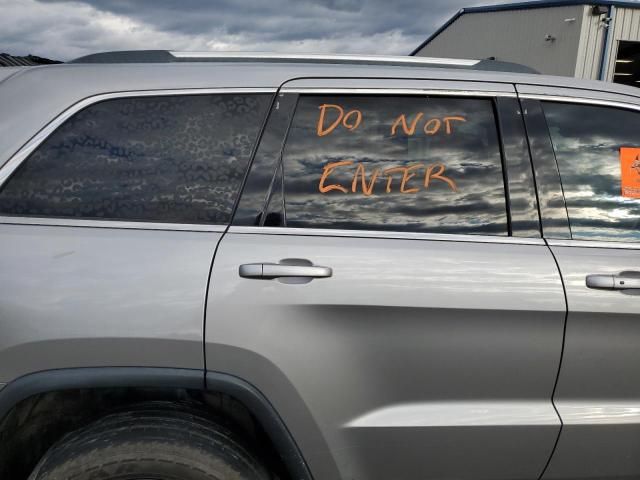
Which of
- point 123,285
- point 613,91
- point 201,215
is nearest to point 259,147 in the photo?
point 201,215

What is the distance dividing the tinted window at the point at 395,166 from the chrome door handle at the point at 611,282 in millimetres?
313

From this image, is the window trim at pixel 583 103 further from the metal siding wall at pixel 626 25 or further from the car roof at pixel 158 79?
the metal siding wall at pixel 626 25

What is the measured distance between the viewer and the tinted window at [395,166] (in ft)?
5.39

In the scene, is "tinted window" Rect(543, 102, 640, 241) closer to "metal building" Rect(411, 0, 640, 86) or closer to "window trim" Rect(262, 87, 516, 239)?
"window trim" Rect(262, 87, 516, 239)

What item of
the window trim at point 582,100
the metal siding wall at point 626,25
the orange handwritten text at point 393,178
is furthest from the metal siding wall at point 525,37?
the orange handwritten text at point 393,178

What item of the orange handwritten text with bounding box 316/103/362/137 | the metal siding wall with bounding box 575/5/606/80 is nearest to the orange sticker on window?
the orange handwritten text with bounding box 316/103/362/137

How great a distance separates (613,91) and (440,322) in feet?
3.55

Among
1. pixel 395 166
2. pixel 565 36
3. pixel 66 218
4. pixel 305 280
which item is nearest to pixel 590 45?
pixel 565 36

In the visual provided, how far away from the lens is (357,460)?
5.17 ft

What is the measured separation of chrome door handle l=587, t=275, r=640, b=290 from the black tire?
1212 mm

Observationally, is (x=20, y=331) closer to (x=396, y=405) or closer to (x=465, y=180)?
(x=396, y=405)

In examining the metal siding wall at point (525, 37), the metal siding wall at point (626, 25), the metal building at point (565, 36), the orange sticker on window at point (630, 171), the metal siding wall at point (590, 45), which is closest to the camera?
the orange sticker on window at point (630, 171)

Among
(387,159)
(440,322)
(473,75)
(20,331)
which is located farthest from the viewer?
(473,75)

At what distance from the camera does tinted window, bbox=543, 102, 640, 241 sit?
5.74 ft
